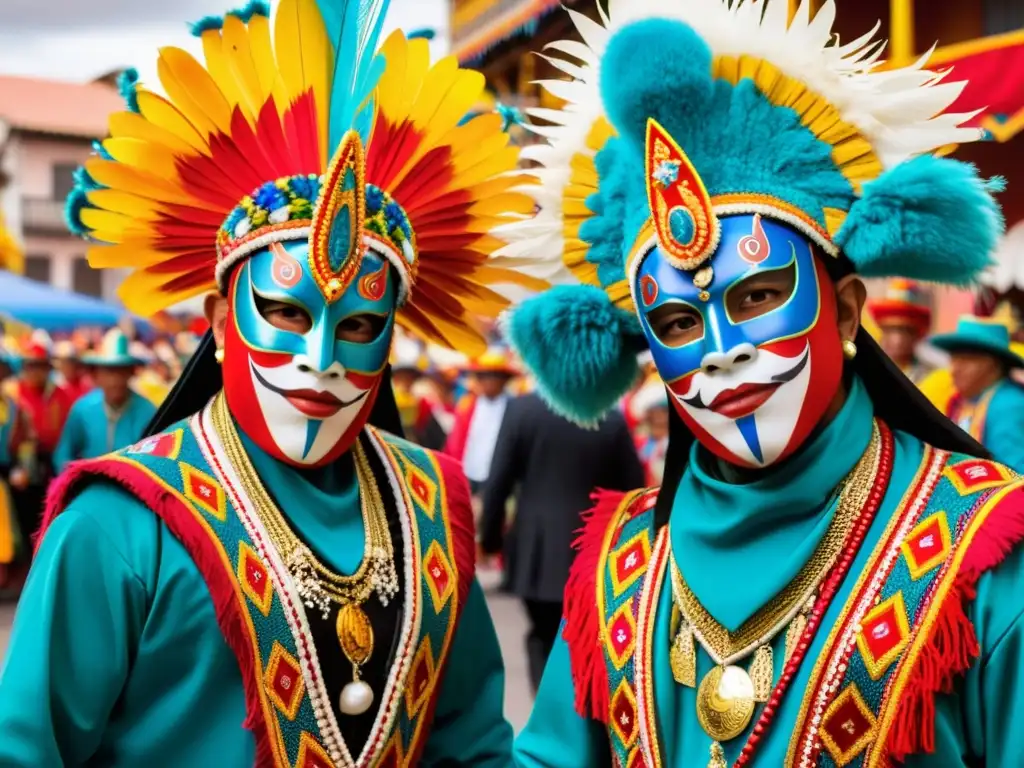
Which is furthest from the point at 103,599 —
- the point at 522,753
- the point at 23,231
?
the point at 23,231

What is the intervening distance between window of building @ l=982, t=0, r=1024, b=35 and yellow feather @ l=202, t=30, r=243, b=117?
1014 centimetres

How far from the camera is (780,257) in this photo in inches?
99.0

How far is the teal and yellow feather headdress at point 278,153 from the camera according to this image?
2.84 meters

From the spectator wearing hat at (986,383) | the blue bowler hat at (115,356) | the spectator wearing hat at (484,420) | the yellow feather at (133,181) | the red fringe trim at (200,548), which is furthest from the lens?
the spectator wearing hat at (484,420)

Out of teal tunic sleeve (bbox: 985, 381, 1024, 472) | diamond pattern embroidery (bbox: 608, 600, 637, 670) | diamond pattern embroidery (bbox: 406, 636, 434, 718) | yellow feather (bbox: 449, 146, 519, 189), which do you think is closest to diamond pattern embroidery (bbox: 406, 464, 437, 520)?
diamond pattern embroidery (bbox: 406, 636, 434, 718)

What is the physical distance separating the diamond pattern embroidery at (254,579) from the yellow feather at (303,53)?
0.87 meters

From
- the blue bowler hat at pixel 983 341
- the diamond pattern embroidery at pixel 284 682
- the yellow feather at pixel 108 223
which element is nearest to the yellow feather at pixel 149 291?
the yellow feather at pixel 108 223

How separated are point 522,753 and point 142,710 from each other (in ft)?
2.48

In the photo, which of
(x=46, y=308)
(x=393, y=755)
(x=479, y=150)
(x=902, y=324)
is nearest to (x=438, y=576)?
(x=393, y=755)

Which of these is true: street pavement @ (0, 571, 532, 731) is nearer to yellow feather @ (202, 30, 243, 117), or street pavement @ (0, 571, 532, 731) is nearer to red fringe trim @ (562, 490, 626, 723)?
red fringe trim @ (562, 490, 626, 723)

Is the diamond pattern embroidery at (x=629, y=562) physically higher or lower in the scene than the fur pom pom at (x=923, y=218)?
lower

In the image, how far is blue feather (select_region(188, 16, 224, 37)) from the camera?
2969 mm

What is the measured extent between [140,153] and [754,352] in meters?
1.39

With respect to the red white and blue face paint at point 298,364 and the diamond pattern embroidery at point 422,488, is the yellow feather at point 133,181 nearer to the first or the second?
the red white and blue face paint at point 298,364
